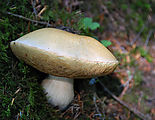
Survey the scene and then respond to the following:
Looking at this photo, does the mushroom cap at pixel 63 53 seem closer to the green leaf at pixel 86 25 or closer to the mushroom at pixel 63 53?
the mushroom at pixel 63 53

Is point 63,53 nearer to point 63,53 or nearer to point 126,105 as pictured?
point 63,53

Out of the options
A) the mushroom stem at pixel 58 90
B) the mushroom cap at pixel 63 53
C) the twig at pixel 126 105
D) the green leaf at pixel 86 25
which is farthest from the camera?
the twig at pixel 126 105

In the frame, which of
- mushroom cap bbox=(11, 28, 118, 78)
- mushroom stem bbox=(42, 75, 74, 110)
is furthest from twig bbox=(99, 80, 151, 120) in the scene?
mushroom cap bbox=(11, 28, 118, 78)

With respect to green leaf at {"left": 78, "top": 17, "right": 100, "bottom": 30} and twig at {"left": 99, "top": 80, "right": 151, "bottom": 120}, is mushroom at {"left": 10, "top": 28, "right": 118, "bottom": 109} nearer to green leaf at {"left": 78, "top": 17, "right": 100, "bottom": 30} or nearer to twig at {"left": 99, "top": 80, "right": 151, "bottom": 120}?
green leaf at {"left": 78, "top": 17, "right": 100, "bottom": 30}

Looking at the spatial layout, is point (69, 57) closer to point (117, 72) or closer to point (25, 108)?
point (25, 108)

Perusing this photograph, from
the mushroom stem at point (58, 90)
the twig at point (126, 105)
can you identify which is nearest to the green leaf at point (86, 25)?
the mushroom stem at point (58, 90)

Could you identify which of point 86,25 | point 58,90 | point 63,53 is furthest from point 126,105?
point 63,53
